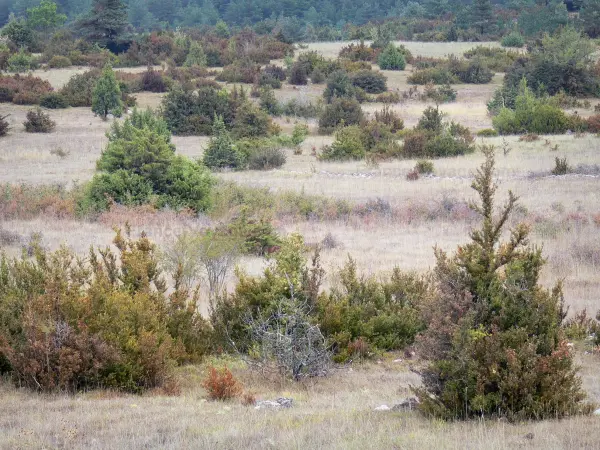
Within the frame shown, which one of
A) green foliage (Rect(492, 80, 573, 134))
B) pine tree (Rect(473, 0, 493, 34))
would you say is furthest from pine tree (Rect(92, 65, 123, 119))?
pine tree (Rect(473, 0, 493, 34))

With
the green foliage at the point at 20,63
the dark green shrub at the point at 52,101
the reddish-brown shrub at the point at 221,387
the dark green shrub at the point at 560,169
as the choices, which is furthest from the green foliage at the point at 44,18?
the reddish-brown shrub at the point at 221,387

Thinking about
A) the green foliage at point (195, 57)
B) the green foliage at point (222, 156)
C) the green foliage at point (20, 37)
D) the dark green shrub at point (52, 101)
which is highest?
the green foliage at point (20, 37)

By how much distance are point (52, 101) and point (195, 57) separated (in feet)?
47.4

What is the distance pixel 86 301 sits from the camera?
23.4 feet

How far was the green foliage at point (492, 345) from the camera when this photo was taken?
533 centimetres

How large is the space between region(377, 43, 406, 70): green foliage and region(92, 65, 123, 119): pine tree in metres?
20.1

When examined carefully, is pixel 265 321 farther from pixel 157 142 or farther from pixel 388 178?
pixel 388 178

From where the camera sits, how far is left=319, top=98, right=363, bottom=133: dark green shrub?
102 ft

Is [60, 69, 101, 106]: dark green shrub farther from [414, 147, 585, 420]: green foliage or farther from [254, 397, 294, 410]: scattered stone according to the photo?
[414, 147, 585, 420]: green foliage

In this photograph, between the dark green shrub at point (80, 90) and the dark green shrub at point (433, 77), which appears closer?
the dark green shrub at point (80, 90)

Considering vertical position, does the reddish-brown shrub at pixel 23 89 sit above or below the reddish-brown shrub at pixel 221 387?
above

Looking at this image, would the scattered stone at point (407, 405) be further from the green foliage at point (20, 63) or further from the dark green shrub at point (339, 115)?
the green foliage at point (20, 63)

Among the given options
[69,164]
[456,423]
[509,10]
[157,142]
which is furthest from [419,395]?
[509,10]

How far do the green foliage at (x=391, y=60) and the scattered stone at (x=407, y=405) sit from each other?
4272 centimetres
